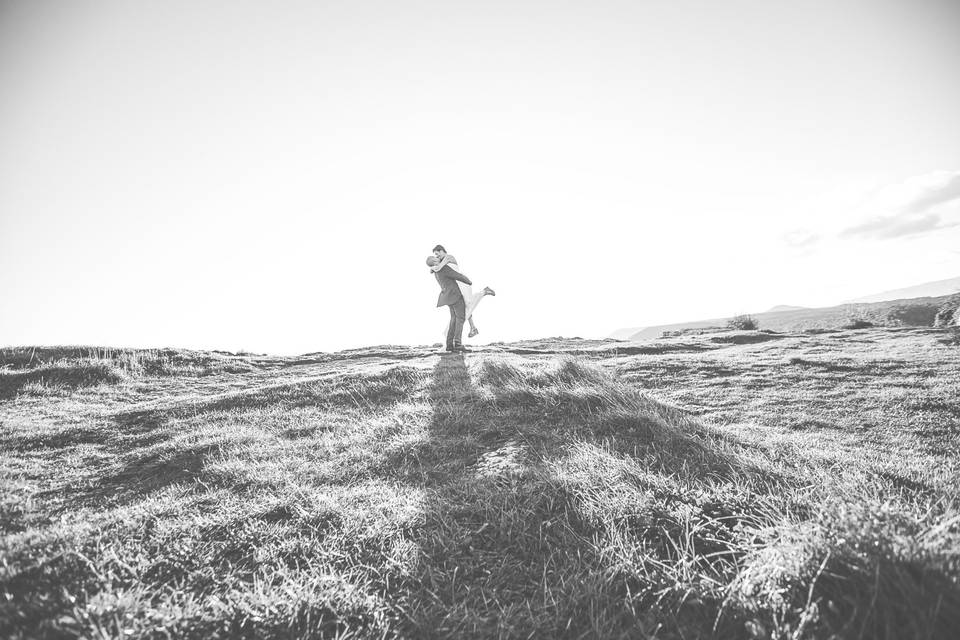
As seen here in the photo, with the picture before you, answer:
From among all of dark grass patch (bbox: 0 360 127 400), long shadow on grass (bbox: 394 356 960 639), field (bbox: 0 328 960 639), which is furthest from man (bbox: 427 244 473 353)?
long shadow on grass (bbox: 394 356 960 639)

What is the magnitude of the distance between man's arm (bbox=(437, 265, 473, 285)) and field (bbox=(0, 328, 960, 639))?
6.85m

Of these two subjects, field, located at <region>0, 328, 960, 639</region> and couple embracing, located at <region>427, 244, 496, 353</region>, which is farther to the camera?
couple embracing, located at <region>427, 244, 496, 353</region>

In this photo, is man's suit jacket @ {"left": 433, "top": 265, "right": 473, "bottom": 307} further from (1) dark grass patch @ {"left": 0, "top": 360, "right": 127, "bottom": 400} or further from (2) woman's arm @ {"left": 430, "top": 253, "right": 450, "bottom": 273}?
(1) dark grass patch @ {"left": 0, "top": 360, "right": 127, "bottom": 400}

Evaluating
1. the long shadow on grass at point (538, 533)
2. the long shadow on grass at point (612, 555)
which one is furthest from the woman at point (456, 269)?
the long shadow on grass at point (612, 555)

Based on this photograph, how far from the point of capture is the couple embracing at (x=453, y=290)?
12711 mm

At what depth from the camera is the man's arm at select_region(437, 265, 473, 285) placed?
497 inches

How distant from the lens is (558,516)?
8.77 ft

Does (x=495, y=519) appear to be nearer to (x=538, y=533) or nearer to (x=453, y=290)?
(x=538, y=533)

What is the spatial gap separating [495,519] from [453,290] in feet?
34.1

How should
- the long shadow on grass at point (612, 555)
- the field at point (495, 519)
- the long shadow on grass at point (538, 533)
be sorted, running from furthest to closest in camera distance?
the long shadow on grass at point (538, 533) < the field at point (495, 519) < the long shadow on grass at point (612, 555)

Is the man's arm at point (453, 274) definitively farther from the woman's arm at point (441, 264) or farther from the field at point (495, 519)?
the field at point (495, 519)

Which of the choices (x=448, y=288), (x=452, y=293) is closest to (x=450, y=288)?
(x=448, y=288)

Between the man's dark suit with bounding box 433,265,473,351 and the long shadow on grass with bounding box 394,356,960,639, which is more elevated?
the man's dark suit with bounding box 433,265,473,351

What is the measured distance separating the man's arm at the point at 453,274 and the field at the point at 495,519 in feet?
22.5
